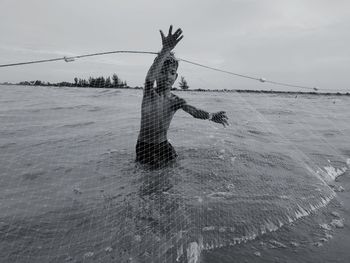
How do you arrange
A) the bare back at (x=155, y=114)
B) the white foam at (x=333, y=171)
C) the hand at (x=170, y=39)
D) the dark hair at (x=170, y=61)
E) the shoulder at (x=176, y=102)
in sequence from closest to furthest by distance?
the hand at (x=170, y=39), the dark hair at (x=170, y=61), the bare back at (x=155, y=114), the shoulder at (x=176, y=102), the white foam at (x=333, y=171)

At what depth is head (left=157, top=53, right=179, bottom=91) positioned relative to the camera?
541cm

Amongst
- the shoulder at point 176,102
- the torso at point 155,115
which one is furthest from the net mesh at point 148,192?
the shoulder at point 176,102

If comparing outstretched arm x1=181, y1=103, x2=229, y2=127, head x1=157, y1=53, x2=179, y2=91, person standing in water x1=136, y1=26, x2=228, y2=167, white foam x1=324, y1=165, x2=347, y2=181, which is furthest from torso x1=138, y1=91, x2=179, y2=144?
white foam x1=324, y1=165, x2=347, y2=181

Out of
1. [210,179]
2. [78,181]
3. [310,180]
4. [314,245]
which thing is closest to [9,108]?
[78,181]

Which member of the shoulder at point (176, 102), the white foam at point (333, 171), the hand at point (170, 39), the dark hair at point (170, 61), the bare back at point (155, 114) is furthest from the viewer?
the white foam at point (333, 171)

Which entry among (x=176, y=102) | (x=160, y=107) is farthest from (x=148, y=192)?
(x=176, y=102)

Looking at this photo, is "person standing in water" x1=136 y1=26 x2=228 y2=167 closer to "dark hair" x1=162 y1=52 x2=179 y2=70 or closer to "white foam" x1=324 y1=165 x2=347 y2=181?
"dark hair" x1=162 y1=52 x2=179 y2=70

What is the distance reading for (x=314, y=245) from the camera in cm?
389

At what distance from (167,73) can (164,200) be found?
2015 mm

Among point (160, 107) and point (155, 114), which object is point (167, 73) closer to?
point (160, 107)

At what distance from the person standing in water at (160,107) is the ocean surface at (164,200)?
0.49m

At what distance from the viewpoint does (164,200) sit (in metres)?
4.89

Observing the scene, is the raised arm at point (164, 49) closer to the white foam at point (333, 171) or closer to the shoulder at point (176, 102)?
the shoulder at point (176, 102)

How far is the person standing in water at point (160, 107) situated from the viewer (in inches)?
201
